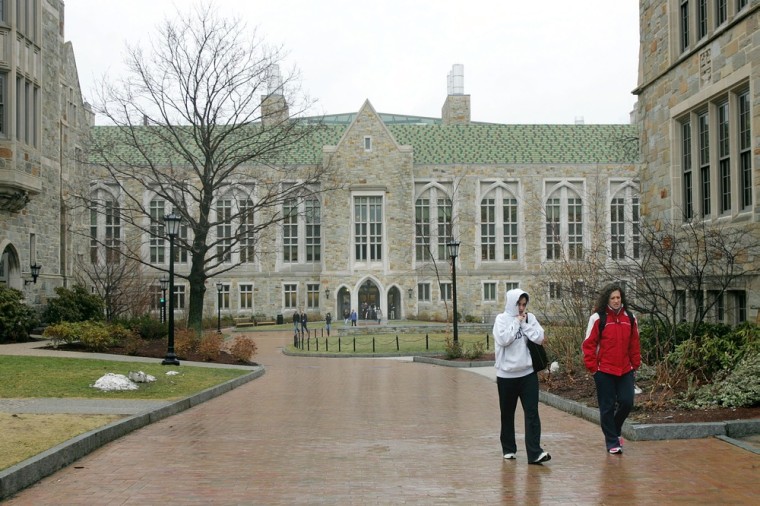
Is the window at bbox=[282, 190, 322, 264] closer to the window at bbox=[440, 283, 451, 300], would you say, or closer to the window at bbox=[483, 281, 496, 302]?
the window at bbox=[440, 283, 451, 300]

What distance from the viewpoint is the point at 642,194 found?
2006cm

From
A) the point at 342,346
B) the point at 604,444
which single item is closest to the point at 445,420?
the point at 604,444

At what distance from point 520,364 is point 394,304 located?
55.6m

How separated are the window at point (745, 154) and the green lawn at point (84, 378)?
10.8 m

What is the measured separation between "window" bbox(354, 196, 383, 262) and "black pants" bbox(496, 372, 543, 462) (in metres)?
54.7

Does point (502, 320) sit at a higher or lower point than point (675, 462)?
higher

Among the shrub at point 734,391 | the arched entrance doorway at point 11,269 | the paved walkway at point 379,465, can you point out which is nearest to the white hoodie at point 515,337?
the paved walkway at point 379,465

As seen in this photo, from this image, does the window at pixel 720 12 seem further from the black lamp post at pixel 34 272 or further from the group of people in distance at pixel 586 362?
the black lamp post at pixel 34 272

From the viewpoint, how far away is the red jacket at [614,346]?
29.2 feet

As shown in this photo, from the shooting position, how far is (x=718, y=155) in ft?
53.8

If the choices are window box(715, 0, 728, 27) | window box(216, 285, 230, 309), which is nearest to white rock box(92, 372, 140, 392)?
window box(715, 0, 728, 27)

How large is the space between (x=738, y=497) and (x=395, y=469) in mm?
3187

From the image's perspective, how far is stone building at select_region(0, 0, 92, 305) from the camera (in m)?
26.7

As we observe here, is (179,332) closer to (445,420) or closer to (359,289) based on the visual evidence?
(445,420)
